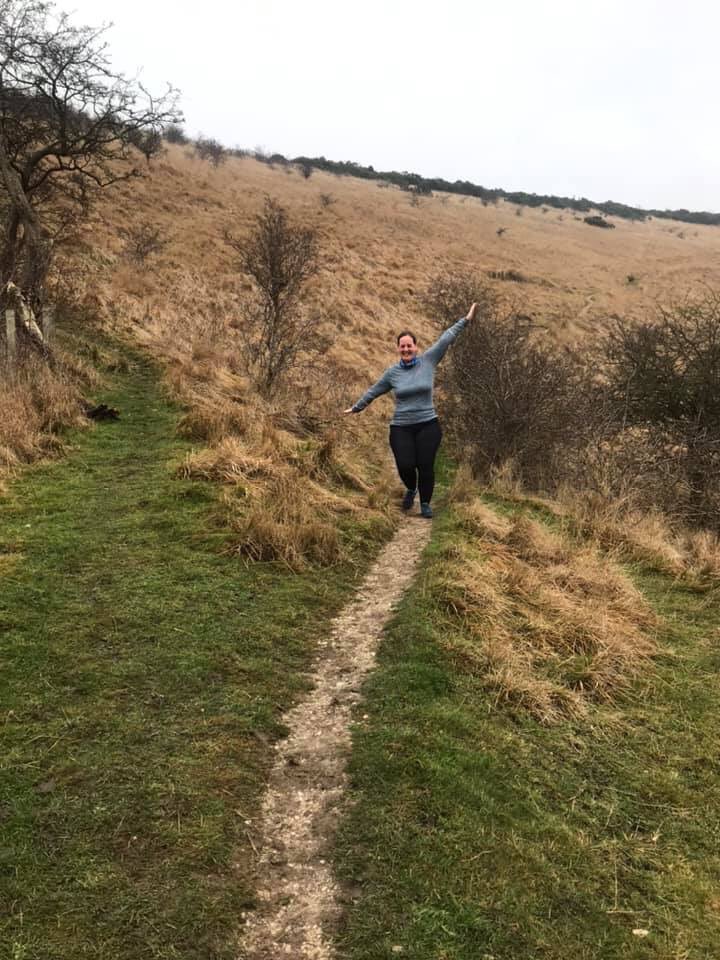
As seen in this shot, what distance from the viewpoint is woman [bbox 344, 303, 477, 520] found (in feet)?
22.6

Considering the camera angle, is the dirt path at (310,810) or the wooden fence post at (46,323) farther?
the wooden fence post at (46,323)

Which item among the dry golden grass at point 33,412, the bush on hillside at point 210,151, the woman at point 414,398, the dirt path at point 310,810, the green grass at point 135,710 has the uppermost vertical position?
the bush on hillside at point 210,151

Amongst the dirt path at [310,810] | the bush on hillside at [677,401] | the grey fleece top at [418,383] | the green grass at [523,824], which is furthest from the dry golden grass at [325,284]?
the bush on hillside at [677,401]

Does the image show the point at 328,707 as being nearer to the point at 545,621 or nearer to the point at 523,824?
the point at 523,824

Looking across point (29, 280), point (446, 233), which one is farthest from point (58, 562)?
point (446, 233)

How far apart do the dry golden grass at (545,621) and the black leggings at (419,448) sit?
1034mm

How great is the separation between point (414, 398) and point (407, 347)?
1.70ft

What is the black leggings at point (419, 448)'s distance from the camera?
701 cm

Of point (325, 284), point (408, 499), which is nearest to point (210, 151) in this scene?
point (325, 284)

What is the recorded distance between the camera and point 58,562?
200 inches

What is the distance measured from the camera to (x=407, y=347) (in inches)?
268

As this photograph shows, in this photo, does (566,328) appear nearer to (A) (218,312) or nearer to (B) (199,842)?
(A) (218,312)

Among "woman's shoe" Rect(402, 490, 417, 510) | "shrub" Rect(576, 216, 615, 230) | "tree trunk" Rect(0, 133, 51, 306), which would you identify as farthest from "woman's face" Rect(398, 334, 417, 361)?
"shrub" Rect(576, 216, 615, 230)

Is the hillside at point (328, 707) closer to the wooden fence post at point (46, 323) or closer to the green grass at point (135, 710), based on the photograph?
the green grass at point (135, 710)
